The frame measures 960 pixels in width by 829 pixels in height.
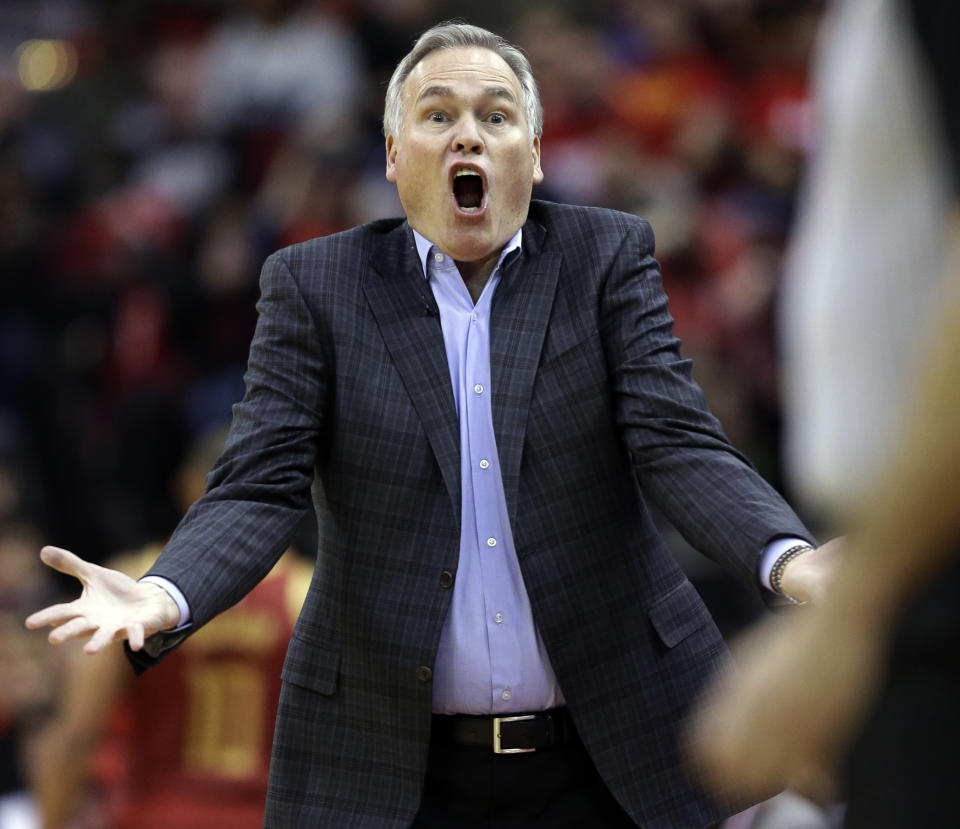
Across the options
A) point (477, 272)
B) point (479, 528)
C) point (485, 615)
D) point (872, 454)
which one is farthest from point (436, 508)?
point (872, 454)

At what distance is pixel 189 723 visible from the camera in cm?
462

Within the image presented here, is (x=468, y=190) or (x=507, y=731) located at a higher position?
(x=468, y=190)

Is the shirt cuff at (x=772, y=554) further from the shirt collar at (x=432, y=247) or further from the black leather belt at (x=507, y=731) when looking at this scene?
the shirt collar at (x=432, y=247)

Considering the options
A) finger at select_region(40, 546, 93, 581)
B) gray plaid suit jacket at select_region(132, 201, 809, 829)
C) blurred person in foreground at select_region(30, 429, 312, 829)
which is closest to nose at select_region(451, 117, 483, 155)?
gray plaid suit jacket at select_region(132, 201, 809, 829)

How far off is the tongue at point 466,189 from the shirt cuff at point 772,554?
40.5 inches

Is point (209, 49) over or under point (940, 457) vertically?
over

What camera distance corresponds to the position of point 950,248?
1233 millimetres

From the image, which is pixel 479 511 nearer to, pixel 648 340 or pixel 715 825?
pixel 648 340

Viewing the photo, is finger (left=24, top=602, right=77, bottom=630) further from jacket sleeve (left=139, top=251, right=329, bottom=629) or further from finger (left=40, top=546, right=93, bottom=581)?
jacket sleeve (left=139, top=251, right=329, bottom=629)

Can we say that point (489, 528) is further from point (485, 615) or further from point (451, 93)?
point (451, 93)

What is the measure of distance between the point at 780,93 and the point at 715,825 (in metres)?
6.25

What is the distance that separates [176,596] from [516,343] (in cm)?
83

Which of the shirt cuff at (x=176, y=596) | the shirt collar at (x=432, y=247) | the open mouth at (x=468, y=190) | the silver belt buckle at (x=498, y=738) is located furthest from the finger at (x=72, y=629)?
the open mouth at (x=468, y=190)

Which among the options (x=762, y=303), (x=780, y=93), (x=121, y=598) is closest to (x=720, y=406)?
(x=762, y=303)
